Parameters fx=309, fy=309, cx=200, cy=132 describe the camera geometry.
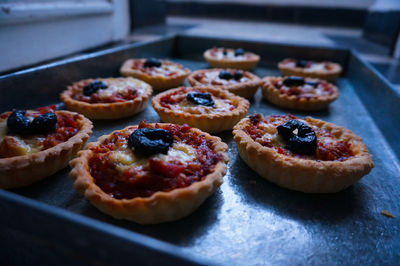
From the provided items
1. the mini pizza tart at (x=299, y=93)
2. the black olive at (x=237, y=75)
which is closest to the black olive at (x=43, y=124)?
the black olive at (x=237, y=75)

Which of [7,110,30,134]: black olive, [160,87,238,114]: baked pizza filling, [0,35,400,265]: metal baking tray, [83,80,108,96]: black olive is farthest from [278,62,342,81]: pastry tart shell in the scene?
[7,110,30,134]: black olive

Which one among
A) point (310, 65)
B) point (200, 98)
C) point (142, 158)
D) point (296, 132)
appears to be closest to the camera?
point (142, 158)

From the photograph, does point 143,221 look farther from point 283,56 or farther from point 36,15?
point 283,56

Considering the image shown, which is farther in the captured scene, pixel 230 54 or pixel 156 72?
pixel 230 54

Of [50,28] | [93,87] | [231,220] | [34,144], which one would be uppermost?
[50,28]

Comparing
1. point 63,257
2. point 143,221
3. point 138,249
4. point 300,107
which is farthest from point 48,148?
point 300,107

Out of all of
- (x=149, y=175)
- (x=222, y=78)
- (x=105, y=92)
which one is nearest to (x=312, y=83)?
(x=222, y=78)

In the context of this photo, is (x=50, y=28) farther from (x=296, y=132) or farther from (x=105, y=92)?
(x=296, y=132)
